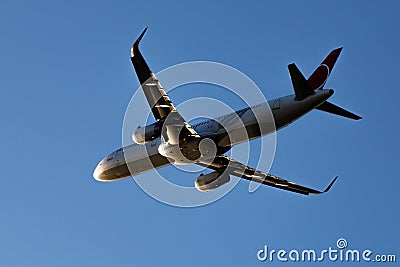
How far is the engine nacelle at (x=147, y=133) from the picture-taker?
4009 cm

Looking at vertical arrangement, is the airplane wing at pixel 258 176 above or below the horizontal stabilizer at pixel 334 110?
above

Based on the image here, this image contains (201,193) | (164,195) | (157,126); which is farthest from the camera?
(201,193)

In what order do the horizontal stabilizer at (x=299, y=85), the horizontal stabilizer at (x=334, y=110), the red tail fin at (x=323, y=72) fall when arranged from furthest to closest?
1. the red tail fin at (x=323, y=72)
2. the horizontal stabilizer at (x=334, y=110)
3. the horizontal stabilizer at (x=299, y=85)

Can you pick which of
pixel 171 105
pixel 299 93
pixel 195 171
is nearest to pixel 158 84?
pixel 171 105

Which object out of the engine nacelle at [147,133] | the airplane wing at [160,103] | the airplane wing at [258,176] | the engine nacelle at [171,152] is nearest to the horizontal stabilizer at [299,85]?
the airplane wing at [160,103]

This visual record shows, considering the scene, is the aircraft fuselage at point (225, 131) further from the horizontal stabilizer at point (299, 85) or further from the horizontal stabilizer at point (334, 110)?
the horizontal stabilizer at point (334, 110)

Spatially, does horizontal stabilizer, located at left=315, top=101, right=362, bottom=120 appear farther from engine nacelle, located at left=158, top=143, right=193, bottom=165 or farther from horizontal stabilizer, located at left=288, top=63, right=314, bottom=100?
engine nacelle, located at left=158, top=143, right=193, bottom=165

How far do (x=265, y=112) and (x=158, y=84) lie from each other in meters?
6.43

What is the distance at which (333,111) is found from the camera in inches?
1478

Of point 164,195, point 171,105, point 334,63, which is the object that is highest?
point 334,63

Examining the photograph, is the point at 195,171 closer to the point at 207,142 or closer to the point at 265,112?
the point at 207,142

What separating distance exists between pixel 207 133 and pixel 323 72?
314 inches

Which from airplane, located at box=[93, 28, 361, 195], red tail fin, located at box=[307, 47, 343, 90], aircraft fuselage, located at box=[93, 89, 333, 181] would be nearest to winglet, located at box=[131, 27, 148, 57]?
airplane, located at box=[93, 28, 361, 195]

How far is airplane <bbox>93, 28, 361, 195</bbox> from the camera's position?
37.1m
